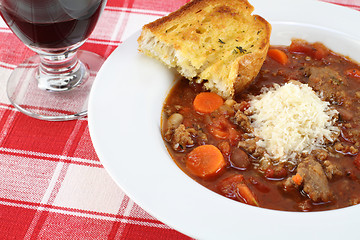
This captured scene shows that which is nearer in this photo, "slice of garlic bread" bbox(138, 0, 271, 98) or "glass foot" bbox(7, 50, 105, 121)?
"slice of garlic bread" bbox(138, 0, 271, 98)

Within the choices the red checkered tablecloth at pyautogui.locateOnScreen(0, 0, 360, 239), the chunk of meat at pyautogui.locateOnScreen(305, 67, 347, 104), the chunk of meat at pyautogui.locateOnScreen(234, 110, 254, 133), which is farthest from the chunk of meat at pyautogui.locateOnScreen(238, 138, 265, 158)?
the chunk of meat at pyautogui.locateOnScreen(305, 67, 347, 104)

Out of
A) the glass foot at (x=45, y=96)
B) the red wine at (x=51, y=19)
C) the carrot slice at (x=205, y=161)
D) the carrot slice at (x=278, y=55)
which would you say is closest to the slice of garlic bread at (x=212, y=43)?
the carrot slice at (x=278, y=55)

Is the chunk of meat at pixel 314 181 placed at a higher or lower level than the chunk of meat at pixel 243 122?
higher

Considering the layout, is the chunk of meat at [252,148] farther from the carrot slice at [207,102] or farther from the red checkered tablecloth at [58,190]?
the red checkered tablecloth at [58,190]

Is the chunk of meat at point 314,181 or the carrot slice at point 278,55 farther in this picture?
the carrot slice at point 278,55

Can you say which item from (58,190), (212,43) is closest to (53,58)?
(58,190)

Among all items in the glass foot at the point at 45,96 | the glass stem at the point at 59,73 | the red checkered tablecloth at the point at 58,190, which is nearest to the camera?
the red checkered tablecloth at the point at 58,190

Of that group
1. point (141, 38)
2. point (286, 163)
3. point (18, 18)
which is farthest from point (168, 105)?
point (18, 18)

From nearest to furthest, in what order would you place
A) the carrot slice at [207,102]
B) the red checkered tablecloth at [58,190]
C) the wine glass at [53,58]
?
the red checkered tablecloth at [58,190]
the wine glass at [53,58]
the carrot slice at [207,102]

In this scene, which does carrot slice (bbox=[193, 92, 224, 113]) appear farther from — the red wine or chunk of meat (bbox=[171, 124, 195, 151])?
the red wine
